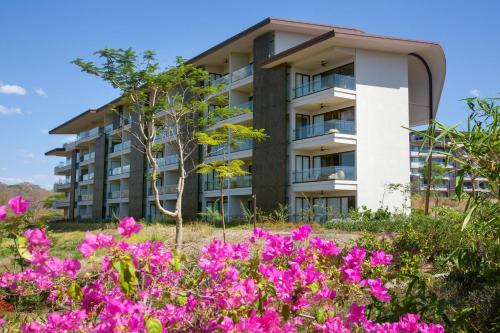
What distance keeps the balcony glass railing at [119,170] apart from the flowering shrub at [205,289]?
4905cm

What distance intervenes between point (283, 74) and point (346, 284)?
93.0 ft

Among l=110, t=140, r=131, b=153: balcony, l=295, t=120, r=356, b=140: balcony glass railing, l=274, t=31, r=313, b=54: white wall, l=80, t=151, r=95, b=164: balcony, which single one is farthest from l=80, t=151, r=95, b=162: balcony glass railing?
l=295, t=120, r=356, b=140: balcony glass railing

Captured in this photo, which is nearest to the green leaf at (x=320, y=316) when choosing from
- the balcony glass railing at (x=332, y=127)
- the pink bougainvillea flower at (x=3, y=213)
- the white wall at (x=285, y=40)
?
the pink bougainvillea flower at (x=3, y=213)

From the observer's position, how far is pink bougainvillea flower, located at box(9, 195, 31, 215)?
2.96 m

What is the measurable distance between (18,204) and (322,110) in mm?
28663

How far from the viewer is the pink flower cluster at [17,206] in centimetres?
295

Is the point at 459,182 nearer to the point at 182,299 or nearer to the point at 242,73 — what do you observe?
the point at 182,299

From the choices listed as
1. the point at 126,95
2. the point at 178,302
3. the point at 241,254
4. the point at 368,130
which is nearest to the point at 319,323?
the point at 241,254

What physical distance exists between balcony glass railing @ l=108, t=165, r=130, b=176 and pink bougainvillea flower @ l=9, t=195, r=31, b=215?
49.3 meters

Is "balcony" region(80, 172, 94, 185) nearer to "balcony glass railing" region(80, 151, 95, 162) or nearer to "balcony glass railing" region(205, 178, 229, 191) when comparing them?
Answer: "balcony glass railing" region(80, 151, 95, 162)

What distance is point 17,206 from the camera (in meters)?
2.96

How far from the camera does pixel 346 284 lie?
3676 mm

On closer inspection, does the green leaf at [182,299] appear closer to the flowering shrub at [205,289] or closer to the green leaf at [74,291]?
the flowering shrub at [205,289]

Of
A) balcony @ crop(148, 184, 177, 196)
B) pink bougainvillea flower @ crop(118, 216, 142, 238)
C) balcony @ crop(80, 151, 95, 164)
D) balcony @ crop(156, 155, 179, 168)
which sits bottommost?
pink bougainvillea flower @ crop(118, 216, 142, 238)
